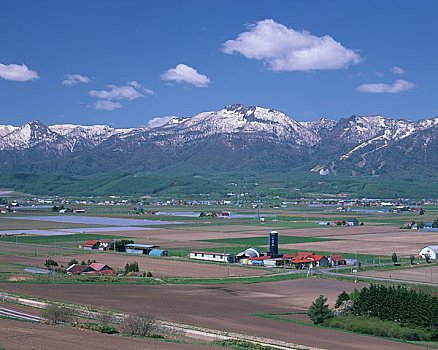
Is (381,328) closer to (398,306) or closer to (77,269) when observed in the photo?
(398,306)

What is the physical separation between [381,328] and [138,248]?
40.2 metres

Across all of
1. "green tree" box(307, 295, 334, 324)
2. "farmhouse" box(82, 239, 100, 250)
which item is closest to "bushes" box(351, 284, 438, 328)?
"green tree" box(307, 295, 334, 324)

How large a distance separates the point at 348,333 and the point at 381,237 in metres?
55.1

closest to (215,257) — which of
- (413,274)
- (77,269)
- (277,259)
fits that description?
(277,259)

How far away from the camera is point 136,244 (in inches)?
2931

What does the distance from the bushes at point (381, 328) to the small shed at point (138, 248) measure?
117 feet

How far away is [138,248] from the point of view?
71.4m

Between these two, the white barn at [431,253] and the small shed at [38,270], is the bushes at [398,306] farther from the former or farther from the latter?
the white barn at [431,253]

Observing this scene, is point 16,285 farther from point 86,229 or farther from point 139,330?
point 86,229

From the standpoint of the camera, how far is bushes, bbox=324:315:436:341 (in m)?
33.7

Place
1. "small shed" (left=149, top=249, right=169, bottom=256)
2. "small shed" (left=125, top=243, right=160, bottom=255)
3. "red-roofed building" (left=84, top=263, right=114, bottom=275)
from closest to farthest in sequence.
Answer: "red-roofed building" (left=84, top=263, right=114, bottom=275) < "small shed" (left=149, top=249, right=169, bottom=256) < "small shed" (left=125, top=243, right=160, bottom=255)

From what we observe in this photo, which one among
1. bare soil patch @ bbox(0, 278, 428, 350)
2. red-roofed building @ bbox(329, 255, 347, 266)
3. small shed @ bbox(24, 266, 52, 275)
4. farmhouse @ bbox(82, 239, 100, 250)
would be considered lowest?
bare soil patch @ bbox(0, 278, 428, 350)

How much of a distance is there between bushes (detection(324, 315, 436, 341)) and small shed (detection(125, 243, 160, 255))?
117 ft

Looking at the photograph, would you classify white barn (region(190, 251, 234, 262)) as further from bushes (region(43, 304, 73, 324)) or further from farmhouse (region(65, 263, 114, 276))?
bushes (region(43, 304, 73, 324))
